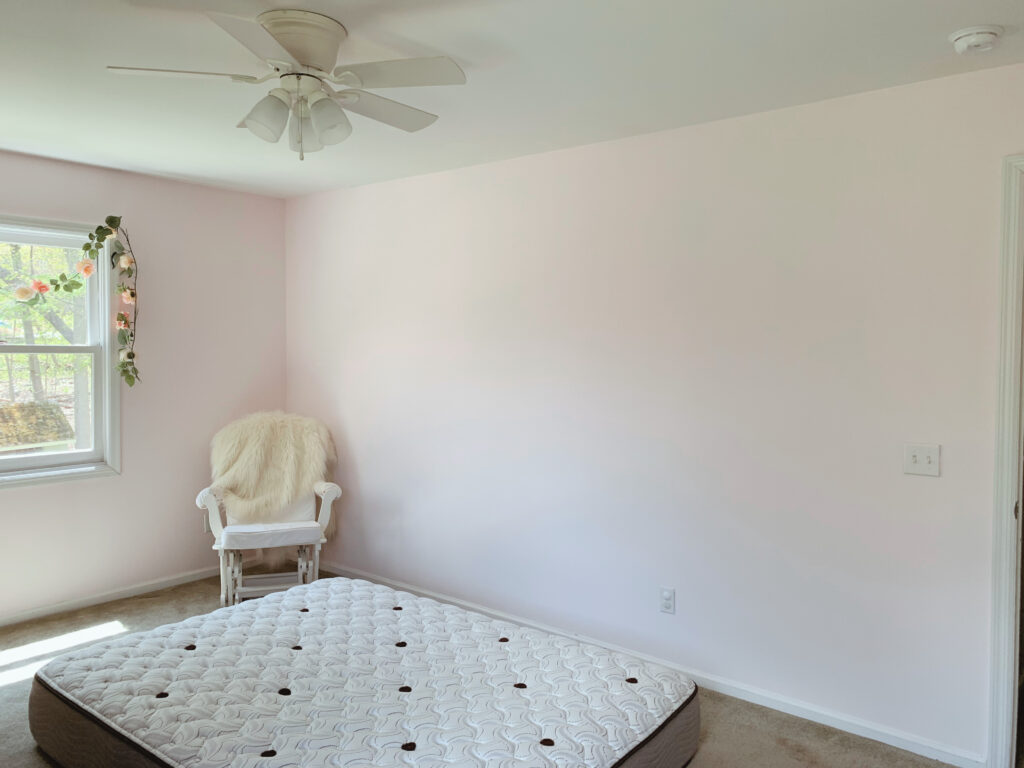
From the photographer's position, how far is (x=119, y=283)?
4.09 metres

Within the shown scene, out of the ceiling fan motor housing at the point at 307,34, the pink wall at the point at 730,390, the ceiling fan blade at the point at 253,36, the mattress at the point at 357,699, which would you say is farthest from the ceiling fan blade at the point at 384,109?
the mattress at the point at 357,699

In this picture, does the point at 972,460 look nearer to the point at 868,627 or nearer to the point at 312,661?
the point at 868,627

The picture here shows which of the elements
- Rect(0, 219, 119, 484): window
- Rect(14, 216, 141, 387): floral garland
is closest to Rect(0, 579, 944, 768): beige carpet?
Rect(0, 219, 119, 484): window

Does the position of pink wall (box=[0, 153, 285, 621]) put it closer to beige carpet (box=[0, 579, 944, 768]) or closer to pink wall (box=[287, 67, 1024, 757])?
beige carpet (box=[0, 579, 944, 768])

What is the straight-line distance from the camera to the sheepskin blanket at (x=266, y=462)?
413 cm

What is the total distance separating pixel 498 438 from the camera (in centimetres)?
378

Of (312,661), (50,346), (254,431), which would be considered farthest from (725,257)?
(50,346)

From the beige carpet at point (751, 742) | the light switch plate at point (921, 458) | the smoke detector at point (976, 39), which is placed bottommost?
the beige carpet at point (751, 742)

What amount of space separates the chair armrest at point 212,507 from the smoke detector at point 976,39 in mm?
3805

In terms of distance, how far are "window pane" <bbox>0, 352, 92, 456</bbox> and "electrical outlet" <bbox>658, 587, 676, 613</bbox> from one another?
10.6 feet

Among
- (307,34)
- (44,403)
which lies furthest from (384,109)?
(44,403)

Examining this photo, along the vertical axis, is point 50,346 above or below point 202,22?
below

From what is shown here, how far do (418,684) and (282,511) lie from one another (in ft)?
6.92

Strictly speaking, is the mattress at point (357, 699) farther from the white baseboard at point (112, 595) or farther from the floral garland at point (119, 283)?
the floral garland at point (119, 283)
